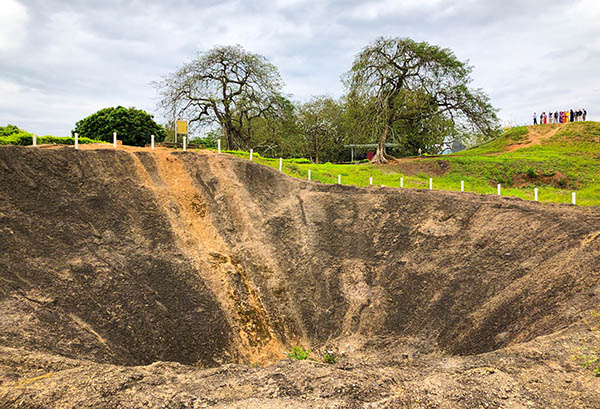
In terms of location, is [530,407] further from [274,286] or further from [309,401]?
[274,286]

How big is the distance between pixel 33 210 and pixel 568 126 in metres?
46.7

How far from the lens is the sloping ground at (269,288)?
19.3ft

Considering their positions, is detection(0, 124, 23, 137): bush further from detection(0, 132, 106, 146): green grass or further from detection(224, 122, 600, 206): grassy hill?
detection(224, 122, 600, 206): grassy hill

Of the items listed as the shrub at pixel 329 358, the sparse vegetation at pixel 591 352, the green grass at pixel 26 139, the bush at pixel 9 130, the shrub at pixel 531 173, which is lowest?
the shrub at pixel 329 358

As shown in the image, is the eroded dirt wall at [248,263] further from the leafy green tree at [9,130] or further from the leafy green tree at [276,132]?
the leafy green tree at [276,132]

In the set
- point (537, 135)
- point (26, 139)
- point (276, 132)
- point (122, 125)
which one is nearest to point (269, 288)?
point (26, 139)

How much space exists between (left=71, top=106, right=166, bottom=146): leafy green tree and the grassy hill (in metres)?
11.1

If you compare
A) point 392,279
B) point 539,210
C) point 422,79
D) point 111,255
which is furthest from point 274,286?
point 422,79

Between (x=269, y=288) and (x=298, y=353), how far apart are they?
230cm

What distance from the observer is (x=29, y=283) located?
28.5 feet

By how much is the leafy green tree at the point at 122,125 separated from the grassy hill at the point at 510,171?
11.1 meters

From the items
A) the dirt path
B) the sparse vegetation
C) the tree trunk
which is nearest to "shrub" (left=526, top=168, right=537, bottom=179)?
the tree trunk

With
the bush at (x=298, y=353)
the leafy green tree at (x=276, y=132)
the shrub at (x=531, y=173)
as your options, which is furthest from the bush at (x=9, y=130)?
the shrub at (x=531, y=173)

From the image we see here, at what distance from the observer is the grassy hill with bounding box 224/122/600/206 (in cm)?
2364
